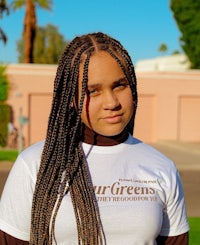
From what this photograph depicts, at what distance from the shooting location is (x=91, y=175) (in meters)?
1.72

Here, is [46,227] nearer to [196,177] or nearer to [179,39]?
[196,177]

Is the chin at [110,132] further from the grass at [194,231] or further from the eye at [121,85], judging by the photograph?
the grass at [194,231]

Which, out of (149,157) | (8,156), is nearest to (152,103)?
(8,156)

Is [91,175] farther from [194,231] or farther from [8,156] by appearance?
[8,156]

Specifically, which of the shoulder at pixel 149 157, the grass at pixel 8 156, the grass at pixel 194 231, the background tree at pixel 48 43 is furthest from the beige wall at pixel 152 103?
the background tree at pixel 48 43

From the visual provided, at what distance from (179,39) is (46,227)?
32.0 metres

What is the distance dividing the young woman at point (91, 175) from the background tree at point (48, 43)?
4812 centimetres

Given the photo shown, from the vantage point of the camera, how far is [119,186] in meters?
1.71

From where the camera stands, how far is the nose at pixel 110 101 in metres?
1.71

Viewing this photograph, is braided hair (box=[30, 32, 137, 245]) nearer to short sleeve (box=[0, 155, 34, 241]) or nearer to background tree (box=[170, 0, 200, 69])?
short sleeve (box=[0, 155, 34, 241])

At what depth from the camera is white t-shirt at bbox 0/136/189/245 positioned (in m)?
1.66

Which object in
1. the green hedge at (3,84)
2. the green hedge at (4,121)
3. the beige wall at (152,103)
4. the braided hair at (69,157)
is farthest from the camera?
the beige wall at (152,103)

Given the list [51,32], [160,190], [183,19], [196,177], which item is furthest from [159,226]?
[51,32]

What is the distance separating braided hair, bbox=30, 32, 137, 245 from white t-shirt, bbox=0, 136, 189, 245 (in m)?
0.02
